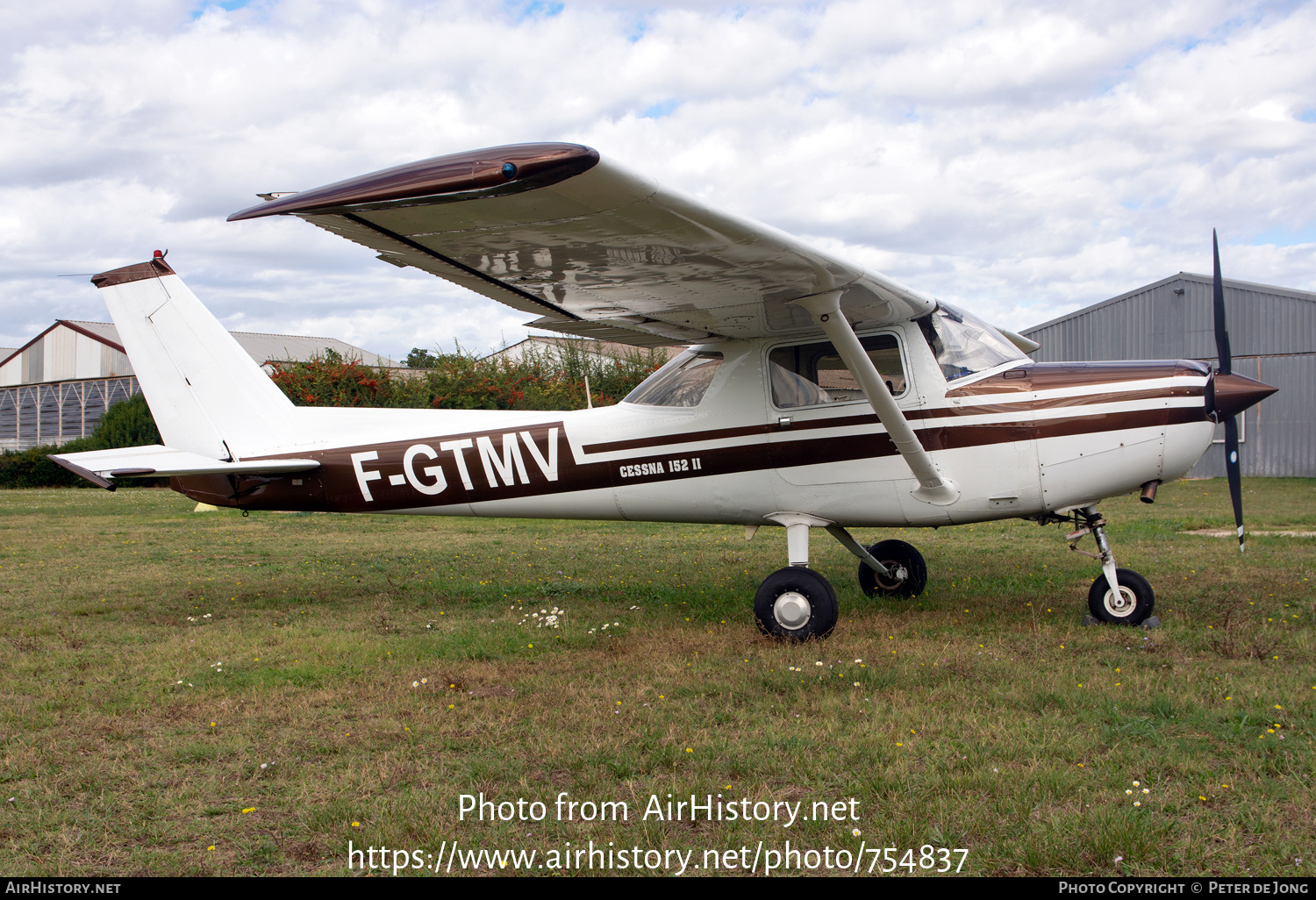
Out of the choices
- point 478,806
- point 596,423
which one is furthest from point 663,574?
point 478,806

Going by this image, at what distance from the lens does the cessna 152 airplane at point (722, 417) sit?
542 centimetres

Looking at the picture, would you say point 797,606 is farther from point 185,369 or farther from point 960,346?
point 185,369

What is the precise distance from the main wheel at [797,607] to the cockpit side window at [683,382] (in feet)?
5.60

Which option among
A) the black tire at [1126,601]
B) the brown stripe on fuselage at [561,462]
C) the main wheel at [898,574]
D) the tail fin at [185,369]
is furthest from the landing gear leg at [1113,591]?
the tail fin at [185,369]

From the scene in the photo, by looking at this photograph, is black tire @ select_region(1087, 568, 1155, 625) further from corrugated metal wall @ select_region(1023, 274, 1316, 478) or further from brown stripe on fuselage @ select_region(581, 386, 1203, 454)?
corrugated metal wall @ select_region(1023, 274, 1316, 478)

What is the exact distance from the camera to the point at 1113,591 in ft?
21.1

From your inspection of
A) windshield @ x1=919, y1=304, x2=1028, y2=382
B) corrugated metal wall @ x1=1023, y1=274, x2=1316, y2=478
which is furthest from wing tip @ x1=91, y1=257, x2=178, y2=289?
corrugated metal wall @ x1=1023, y1=274, x2=1316, y2=478

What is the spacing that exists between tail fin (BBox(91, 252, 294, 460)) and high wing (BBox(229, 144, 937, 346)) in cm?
296

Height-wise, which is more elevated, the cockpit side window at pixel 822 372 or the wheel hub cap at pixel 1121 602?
the cockpit side window at pixel 822 372

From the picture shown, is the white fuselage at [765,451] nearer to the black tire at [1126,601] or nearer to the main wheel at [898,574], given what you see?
the black tire at [1126,601]

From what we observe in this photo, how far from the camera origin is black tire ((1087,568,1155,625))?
6352mm

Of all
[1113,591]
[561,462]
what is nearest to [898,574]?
[1113,591]

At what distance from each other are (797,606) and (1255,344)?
78.5 ft
